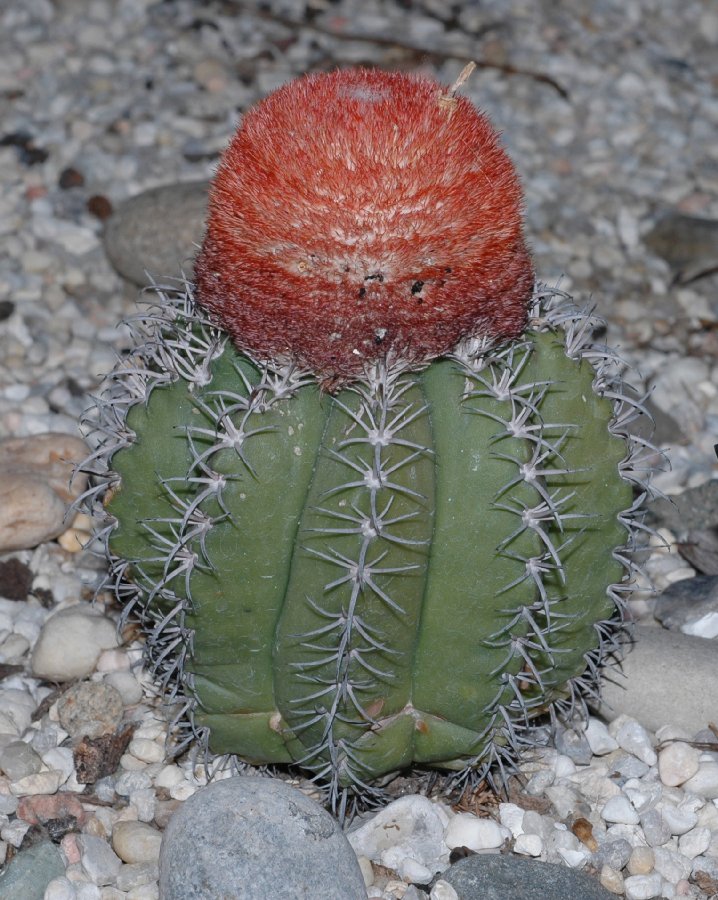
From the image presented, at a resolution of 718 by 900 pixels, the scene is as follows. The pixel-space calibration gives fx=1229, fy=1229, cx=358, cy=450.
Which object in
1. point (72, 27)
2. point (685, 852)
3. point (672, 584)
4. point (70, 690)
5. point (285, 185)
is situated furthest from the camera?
point (72, 27)

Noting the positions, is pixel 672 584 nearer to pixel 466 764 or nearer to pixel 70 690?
pixel 466 764

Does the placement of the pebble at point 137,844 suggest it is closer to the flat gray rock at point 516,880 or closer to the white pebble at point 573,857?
the flat gray rock at point 516,880

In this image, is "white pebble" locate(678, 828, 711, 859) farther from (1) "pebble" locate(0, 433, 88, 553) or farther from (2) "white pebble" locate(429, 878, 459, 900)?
(1) "pebble" locate(0, 433, 88, 553)

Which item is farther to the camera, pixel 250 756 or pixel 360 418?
pixel 250 756

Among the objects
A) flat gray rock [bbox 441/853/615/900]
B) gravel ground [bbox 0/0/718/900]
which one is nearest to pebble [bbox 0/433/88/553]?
gravel ground [bbox 0/0/718/900]

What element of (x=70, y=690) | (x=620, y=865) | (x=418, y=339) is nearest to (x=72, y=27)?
(x=70, y=690)

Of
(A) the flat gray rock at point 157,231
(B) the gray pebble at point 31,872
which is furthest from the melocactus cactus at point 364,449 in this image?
(A) the flat gray rock at point 157,231
